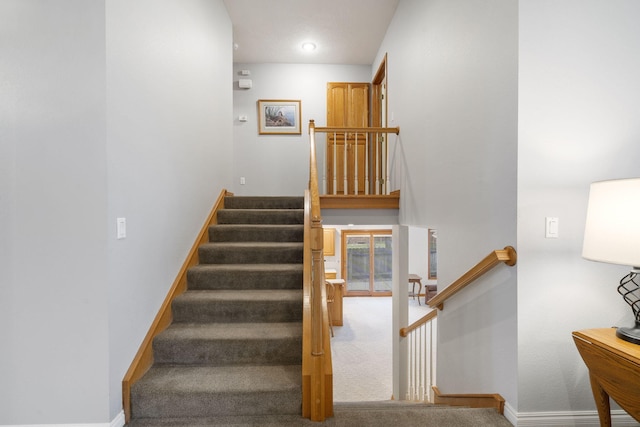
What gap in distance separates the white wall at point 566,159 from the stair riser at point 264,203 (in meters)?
2.68

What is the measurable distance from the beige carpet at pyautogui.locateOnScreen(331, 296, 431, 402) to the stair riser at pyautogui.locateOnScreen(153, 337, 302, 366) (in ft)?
8.02

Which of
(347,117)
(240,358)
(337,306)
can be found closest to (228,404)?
(240,358)

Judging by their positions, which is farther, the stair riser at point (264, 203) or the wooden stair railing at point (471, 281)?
the stair riser at point (264, 203)

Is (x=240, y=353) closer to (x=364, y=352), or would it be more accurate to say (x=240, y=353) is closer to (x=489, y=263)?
(x=489, y=263)

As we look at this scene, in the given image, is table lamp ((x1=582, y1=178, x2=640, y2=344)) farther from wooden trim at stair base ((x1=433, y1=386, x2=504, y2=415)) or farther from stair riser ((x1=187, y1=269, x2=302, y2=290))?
stair riser ((x1=187, y1=269, x2=302, y2=290))

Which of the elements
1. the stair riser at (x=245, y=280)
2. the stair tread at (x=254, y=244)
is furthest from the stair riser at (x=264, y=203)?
the stair riser at (x=245, y=280)

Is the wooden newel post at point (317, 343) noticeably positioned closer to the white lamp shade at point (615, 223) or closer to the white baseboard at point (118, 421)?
the white baseboard at point (118, 421)

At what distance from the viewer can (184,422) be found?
6.28 ft

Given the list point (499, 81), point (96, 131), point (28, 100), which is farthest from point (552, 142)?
point (28, 100)

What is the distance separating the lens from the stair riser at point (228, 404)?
1.97 m

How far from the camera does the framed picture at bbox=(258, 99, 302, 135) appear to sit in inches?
224

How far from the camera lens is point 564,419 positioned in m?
1.82

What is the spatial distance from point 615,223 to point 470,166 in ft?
3.07

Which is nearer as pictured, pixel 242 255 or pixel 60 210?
pixel 60 210
